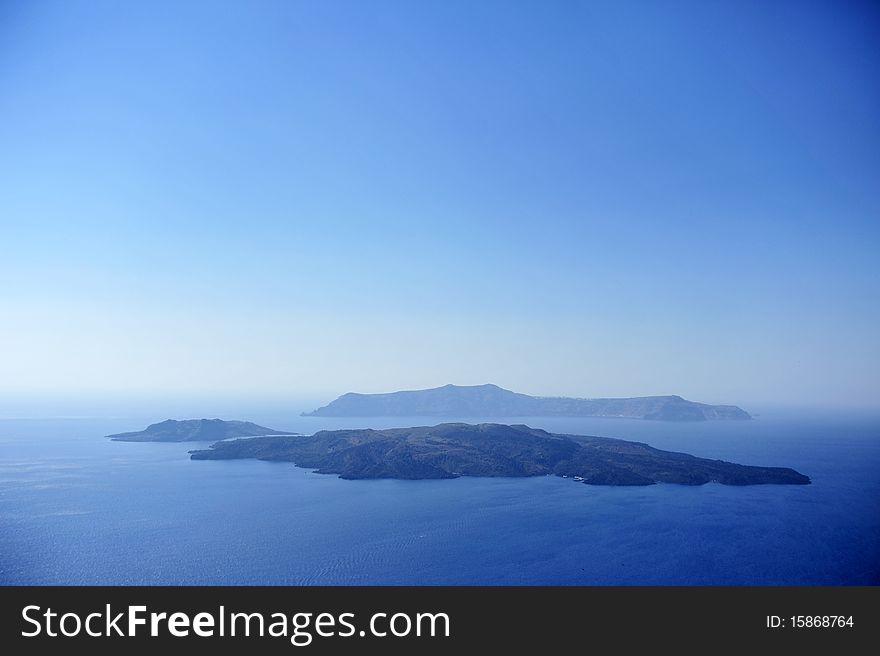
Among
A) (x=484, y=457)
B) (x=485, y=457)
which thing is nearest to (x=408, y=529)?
(x=484, y=457)

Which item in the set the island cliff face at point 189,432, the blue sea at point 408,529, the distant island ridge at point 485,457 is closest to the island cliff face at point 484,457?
the distant island ridge at point 485,457

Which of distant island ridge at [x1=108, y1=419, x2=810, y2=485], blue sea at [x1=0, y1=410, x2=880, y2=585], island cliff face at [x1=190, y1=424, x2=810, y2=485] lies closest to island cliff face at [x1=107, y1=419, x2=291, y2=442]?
island cliff face at [x1=190, y1=424, x2=810, y2=485]

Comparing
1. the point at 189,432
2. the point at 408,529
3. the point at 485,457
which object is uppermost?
the point at 189,432

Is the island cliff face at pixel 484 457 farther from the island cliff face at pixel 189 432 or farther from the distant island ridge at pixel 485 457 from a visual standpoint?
Result: the island cliff face at pixel 189 432

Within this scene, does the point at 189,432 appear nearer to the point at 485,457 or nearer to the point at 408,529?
the point at 485,457

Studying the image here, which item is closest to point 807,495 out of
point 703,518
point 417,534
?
point 703,518
